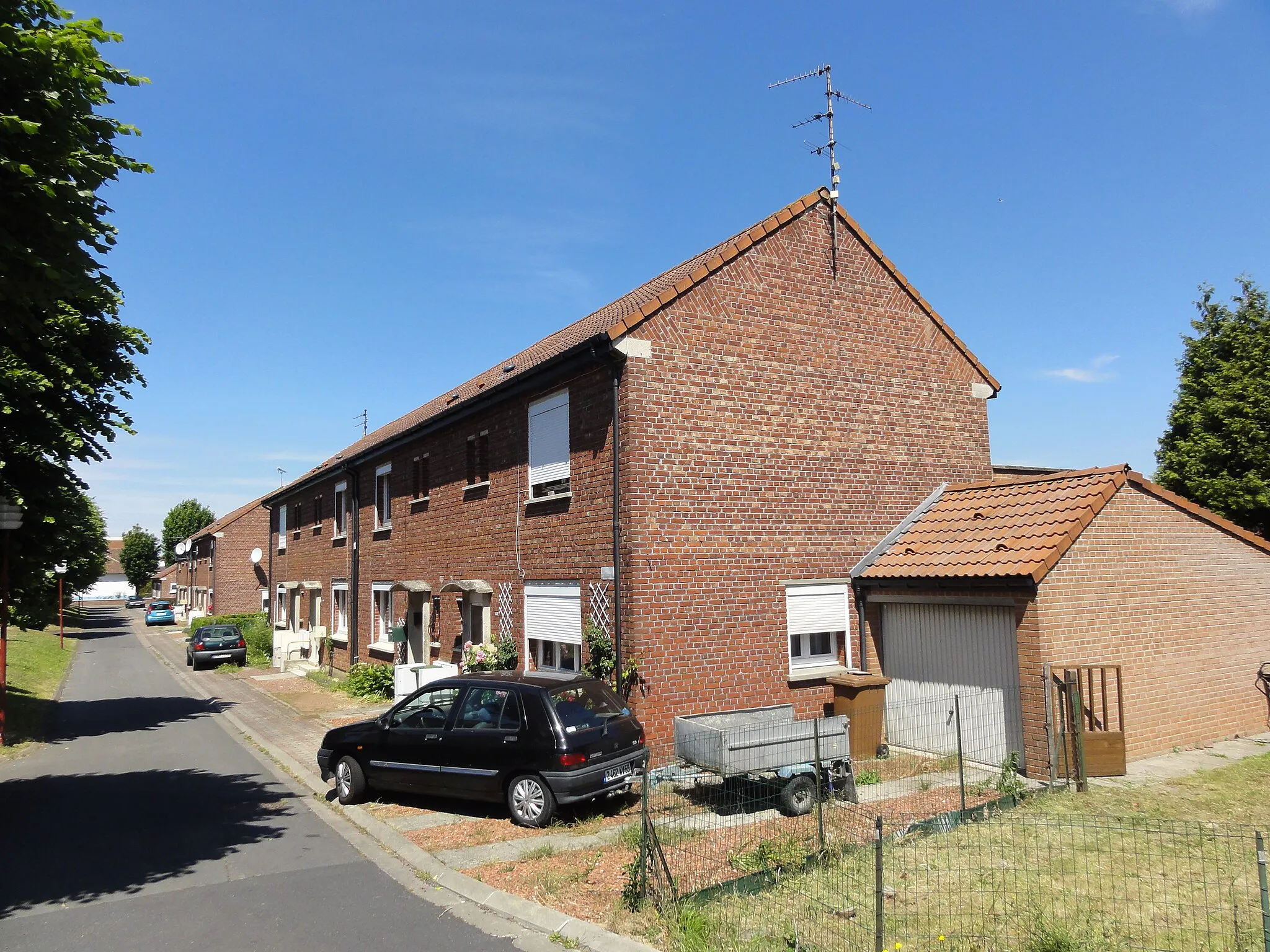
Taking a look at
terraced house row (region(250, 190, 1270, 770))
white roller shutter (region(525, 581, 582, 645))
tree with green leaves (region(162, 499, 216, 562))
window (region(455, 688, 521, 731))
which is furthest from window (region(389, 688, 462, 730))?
tree with green leaves (region(162, 499, 216, 562))

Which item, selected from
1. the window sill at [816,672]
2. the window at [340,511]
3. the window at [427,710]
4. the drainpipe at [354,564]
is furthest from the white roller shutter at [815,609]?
the window at [340,511]

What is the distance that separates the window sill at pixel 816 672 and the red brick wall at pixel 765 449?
19cm

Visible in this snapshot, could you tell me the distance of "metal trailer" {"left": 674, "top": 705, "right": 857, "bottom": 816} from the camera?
336 inches

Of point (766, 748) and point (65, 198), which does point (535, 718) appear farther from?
point (65, 198)

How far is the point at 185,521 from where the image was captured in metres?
82.1

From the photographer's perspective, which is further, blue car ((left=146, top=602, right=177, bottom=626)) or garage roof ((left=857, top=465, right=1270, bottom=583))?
blue car ((left=146, top=602, right=177, bottom=626))

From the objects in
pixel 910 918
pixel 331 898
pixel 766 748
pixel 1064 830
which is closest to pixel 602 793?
pixel 766 748

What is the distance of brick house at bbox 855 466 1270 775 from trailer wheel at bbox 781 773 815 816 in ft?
9.57

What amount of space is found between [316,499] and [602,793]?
20.9m

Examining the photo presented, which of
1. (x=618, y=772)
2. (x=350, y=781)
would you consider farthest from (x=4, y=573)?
(x=618, y=772)

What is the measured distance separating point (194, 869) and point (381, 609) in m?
13.4

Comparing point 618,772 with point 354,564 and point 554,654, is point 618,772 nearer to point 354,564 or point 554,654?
point 554,654

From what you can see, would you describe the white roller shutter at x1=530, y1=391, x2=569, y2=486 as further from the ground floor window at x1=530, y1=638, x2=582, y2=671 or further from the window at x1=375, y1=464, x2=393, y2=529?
the window at x1=375, y1=464, x2=393, y2=529

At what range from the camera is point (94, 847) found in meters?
8.41
